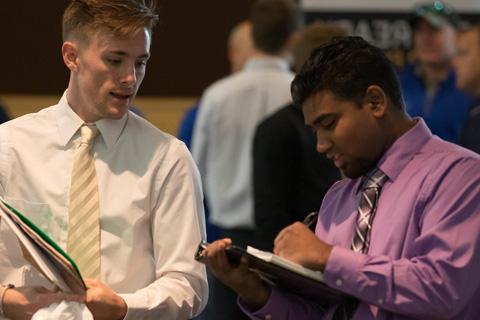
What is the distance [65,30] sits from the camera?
3215 millimetres

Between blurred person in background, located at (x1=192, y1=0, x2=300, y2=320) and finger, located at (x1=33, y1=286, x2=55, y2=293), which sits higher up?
finger, located at (x1=33, y1=286, x2=55, y2=293)

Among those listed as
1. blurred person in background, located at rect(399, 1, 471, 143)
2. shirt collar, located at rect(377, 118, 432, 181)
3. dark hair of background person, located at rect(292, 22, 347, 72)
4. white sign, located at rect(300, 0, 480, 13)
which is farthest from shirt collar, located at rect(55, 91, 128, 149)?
white sign, located at rect(300, 0, 480, 13)

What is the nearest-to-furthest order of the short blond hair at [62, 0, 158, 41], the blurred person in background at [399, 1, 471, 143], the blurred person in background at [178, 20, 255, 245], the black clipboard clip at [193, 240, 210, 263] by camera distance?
the black clipboard clip at [193, 240, 210, 263], the short blond hair at [62, 0, 158, 41], the blurred person in background at [399, 1, 471, 143], the blurred person in background at [178, 20, 255, 245]

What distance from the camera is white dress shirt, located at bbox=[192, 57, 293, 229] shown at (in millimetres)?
5828

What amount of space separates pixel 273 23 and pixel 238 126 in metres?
0.52

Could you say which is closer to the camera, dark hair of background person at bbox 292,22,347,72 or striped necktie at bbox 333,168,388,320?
striped necktie at bbox 333,168,388,320

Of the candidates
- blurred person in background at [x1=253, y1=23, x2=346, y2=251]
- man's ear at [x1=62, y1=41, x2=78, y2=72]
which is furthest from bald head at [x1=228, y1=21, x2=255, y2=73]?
man's ear at [x1=62, y1=41, x2=78, y2=72]

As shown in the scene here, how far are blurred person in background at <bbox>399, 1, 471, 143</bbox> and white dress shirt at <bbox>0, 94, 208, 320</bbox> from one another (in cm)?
302

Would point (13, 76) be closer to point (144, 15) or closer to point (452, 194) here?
point (144, 15)

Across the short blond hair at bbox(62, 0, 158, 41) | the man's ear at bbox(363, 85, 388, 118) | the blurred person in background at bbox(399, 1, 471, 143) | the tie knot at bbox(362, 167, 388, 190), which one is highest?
the short blond hair at bbox(62, 0, 158, 41)

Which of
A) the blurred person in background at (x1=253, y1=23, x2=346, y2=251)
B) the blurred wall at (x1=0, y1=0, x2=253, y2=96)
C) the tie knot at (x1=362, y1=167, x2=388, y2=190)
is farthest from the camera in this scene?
the blurred wall at (x1=0, y1=0, x2=253, y2=96)

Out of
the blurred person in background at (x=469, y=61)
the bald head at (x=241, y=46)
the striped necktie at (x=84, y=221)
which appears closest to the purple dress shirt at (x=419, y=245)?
the striped necktie at (x=84, y=221)

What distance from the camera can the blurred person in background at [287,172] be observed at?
15.9 ft

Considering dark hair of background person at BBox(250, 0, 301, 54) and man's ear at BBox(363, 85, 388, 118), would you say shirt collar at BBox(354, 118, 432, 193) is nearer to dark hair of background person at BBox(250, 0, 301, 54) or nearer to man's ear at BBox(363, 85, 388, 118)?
man's ear at BBox(363, 85, 388, 118)
